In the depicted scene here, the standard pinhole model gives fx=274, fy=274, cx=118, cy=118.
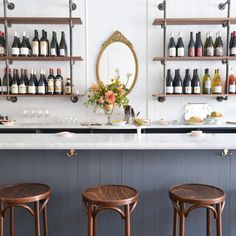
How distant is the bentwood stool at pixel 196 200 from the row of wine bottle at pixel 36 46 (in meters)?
2.50

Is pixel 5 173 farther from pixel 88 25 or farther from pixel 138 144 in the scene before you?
pixel 88 25

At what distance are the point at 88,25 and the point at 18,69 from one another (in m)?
1.11

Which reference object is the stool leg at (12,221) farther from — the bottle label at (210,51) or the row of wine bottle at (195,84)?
the bottle label at (210,51)

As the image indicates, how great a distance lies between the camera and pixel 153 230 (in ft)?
6.03

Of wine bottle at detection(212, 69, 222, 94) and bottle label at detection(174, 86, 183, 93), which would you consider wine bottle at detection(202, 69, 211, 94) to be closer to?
wine bottle at detection(212, 69, 222, 94)

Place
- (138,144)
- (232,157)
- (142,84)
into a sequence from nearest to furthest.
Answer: (138,144) < (232,157) < (142,84)

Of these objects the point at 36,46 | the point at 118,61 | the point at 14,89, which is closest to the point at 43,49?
the point at 36,46

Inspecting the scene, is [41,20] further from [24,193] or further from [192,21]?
[24,193]

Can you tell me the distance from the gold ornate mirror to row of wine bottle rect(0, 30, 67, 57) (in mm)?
529

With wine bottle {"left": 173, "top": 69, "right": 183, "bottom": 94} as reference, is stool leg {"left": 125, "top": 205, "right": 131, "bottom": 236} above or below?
below

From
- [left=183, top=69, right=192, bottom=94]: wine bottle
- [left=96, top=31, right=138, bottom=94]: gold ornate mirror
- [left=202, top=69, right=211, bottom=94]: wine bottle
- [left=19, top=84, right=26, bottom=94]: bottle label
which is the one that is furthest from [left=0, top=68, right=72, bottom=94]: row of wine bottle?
[left=202, top=69, right=211, bottom=94]: wine bottle

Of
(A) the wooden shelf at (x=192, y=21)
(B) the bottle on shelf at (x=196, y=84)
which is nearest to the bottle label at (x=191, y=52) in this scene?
(B) the bottle on shelf at (x=196, y=84)

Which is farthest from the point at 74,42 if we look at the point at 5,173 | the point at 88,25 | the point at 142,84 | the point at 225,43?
the point at 5,173

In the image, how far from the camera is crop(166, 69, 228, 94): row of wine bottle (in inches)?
139
